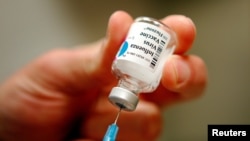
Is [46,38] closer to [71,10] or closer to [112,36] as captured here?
[71,10]

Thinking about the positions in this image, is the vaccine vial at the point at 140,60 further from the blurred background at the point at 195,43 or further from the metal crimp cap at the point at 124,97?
the blurred background at the point at 195,43

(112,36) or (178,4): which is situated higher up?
(178,4)

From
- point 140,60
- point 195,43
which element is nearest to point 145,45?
point 140,60

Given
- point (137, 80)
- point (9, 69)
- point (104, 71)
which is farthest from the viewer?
point (9, 69)

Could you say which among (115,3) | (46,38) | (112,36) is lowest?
(112,36)

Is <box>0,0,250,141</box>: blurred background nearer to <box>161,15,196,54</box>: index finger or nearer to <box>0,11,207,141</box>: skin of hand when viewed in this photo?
<box>0,11,207,141</box>: skin of hand

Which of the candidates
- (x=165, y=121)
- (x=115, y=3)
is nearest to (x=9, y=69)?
(x=115, y=3)

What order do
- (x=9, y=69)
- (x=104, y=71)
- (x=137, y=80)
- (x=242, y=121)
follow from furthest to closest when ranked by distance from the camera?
(x=9, y=69) → (x=242, y=121) → (x=104, y=71) → (x=137, y=80)
